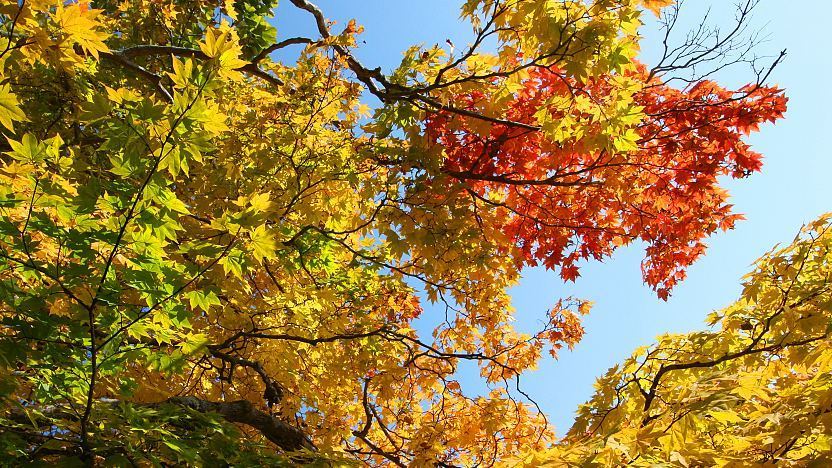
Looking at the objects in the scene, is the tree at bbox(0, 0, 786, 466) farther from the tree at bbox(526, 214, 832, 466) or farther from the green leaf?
the tree at bbox(526, 214, 832, 466)

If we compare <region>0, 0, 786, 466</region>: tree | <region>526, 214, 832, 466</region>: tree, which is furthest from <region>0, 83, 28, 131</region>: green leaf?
<region>526, 214, 832, 466</region>: tree

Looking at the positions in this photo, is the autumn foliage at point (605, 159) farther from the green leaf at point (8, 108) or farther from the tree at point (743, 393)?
the green leaf at point (8, 108)

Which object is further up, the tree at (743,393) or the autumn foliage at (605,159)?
the autumn foliage at (605,159)

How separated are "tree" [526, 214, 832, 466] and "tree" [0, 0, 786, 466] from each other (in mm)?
1407

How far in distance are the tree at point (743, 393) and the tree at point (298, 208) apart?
1.41 meters

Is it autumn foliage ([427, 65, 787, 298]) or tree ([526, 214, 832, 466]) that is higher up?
autumn foliage ([427, 65, 787, 298])

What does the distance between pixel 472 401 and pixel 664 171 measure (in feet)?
11.7

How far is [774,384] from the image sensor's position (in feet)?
10.6

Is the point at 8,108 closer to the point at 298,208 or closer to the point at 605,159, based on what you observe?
the point at 298,208

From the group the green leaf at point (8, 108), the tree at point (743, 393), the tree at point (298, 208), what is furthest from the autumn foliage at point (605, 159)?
the green leaf at point (8, 108)

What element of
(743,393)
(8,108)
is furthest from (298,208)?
(743,393)

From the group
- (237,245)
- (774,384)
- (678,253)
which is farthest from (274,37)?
(774,384)

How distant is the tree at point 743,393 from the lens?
231 centimetres

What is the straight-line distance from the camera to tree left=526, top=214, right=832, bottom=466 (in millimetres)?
2309
